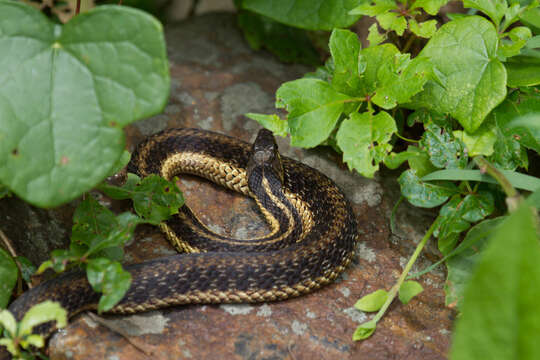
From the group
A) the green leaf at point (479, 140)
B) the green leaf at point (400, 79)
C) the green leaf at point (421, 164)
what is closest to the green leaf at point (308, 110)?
the green leaf at point (400, 79)

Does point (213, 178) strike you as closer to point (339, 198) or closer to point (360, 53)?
point (339, 198)

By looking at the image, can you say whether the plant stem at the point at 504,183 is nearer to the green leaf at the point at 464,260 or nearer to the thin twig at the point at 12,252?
the green leaf at the point at 464,260

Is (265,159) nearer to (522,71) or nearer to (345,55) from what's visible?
(345,55)

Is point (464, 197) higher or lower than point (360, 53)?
lower

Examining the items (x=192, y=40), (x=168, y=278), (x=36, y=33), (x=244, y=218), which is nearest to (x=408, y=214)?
(x=244, y=218)

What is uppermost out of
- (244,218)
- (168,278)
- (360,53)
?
(360,53)

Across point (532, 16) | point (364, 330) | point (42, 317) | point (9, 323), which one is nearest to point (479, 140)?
point (532, 16)
